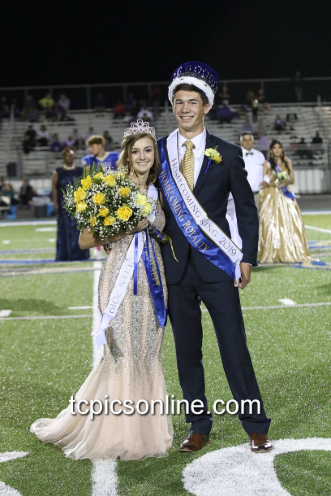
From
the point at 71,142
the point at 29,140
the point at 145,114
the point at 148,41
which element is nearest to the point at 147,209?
the point at 71,142

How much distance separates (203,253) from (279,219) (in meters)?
7.49

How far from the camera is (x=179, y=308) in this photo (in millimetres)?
3625

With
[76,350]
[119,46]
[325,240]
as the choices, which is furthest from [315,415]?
[119,46]

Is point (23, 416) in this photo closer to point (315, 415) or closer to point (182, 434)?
point (182, 434)

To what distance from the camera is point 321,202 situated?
958 inches

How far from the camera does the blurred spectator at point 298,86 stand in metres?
27.5

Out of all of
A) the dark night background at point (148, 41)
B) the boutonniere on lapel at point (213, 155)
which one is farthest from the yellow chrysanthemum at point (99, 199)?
the dark night background at point (148, 41)

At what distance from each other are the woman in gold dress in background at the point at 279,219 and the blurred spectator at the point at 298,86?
688 inches

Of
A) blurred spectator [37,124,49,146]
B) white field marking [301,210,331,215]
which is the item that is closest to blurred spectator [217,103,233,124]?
blurred spectator [37,124,49,146]

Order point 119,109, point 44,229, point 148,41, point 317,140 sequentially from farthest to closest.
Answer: point 148,41 → point 119,109 → point 317,140 → point 44,229

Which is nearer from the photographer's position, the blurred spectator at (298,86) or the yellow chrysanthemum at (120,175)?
the yellow chrysanthemum at (120,175)

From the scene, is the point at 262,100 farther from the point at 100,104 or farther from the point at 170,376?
the point at 170,376

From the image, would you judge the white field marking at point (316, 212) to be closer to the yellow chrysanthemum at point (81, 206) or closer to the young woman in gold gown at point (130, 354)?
the young woman in gold gown at point (130, 354)

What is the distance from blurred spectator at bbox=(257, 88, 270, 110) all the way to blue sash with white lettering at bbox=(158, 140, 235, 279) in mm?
→ 24820
